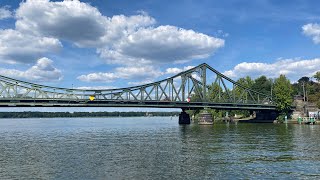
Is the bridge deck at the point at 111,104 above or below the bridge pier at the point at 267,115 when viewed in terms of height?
above

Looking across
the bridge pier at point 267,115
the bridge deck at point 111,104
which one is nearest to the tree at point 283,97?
the bridge deck at point 111,104

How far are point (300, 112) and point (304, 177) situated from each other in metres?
137

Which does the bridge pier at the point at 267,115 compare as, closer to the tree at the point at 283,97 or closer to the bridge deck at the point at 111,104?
the bridge deck at the point at 111,104

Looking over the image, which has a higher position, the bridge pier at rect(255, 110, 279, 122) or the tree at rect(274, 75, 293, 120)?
the tree at rect(274, 75, 293, 120)

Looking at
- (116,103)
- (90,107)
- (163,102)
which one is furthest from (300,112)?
(90,107)

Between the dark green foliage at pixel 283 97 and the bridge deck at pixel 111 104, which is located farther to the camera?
the dark green foliage at pixel 283 97

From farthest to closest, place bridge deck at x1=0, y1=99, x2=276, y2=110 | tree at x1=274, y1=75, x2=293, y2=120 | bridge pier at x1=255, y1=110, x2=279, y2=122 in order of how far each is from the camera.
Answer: bridge pier at x1=255, y1=110, x2=279, y2=122, tree at x1=274, y1=75, x2=293, y2=120, bridge deck at x1=0, y1=99, x2=276, y2=110

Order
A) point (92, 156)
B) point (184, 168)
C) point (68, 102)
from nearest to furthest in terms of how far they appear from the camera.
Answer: point (184, 168), point (92, 156), point (68, 102)

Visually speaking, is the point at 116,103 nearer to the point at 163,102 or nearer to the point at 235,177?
the point at 163,102

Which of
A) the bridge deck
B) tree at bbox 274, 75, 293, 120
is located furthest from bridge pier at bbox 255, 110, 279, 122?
tree at bbox 274, 75, 293, 120

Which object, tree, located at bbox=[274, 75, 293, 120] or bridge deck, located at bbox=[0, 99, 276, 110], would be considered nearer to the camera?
bridge deck, located at bbox=[0, 99, 276, 110]

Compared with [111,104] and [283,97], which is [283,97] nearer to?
[283,97]

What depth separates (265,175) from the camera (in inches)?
1062

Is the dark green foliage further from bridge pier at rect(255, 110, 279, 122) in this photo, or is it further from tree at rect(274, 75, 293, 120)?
bridge pier at rect(255, 110, 279, 122)
